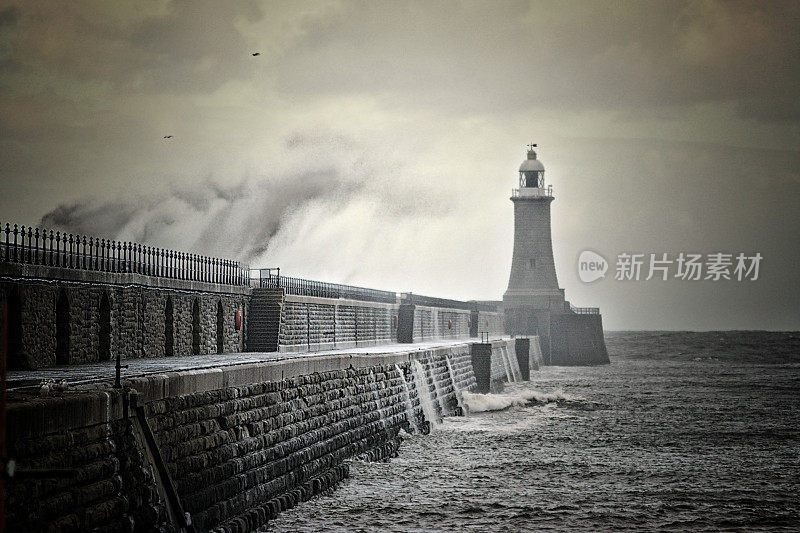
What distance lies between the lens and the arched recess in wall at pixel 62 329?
888 inches

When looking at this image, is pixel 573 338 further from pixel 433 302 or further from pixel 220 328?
pixel 220 328

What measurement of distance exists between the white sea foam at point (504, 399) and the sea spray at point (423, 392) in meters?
6.82

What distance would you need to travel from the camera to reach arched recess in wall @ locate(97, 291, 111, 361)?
80.1 ft

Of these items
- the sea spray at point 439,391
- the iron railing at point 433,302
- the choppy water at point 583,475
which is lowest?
the choppy water at point 583,475

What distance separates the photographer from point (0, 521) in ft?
23.4

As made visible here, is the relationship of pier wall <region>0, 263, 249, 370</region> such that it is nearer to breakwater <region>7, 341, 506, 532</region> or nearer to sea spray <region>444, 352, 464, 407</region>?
breakwater <region>7, 341, 506, 532</region>

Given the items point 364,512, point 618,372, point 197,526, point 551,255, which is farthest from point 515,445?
point 551,255

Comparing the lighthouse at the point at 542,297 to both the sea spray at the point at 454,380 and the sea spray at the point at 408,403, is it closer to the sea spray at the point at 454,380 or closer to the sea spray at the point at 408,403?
the sea spray at the point at 454,380

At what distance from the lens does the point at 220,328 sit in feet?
105

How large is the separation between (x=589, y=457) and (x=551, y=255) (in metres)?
56.9

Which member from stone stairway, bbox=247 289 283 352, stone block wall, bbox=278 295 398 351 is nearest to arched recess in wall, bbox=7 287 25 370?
stone stairway, bbox=247 289 283 352

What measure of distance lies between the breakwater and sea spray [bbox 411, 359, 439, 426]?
5733mm

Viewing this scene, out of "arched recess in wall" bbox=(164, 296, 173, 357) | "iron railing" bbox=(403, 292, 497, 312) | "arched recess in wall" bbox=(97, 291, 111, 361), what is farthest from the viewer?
"iron railing" bbox=(403, 292, 497, 312)

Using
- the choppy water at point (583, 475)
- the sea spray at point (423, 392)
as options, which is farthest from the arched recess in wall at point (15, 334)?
the sea spray at point (423, 392)
